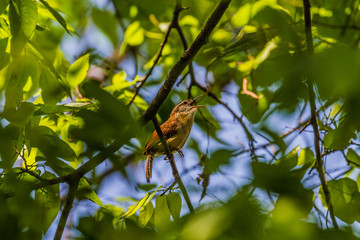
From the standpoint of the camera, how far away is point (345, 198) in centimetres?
304

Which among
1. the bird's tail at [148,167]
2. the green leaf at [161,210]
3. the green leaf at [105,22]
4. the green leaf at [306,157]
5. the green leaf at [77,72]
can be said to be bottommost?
the green leaf at [306,157]

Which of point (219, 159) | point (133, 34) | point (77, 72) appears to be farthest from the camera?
point (133, 34)

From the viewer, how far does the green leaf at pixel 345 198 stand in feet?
9.37

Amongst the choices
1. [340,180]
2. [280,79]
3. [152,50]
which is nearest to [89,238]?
[280,79]

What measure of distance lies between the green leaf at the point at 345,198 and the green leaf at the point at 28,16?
7.81 feet

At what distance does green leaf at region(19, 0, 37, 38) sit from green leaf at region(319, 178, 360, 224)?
93.7 inches

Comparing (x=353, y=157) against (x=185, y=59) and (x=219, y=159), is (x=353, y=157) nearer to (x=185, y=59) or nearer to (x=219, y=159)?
(x=185, y=59)

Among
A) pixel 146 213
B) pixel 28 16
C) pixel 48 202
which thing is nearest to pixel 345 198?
pixel 146 213

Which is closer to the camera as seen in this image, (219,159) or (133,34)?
(219,159)

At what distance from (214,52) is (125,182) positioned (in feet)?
8.15

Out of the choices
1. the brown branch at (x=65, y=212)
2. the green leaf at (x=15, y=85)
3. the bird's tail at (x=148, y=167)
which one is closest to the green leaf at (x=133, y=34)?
the bird's tail at (x=148, y=167)

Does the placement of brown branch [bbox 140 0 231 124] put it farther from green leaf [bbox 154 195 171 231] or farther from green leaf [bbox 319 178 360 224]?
green leaf [bbox 319 178 360 224]

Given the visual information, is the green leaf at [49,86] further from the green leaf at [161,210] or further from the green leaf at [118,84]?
the green leaf at [161,210]

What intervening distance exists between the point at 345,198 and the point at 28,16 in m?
2.51
